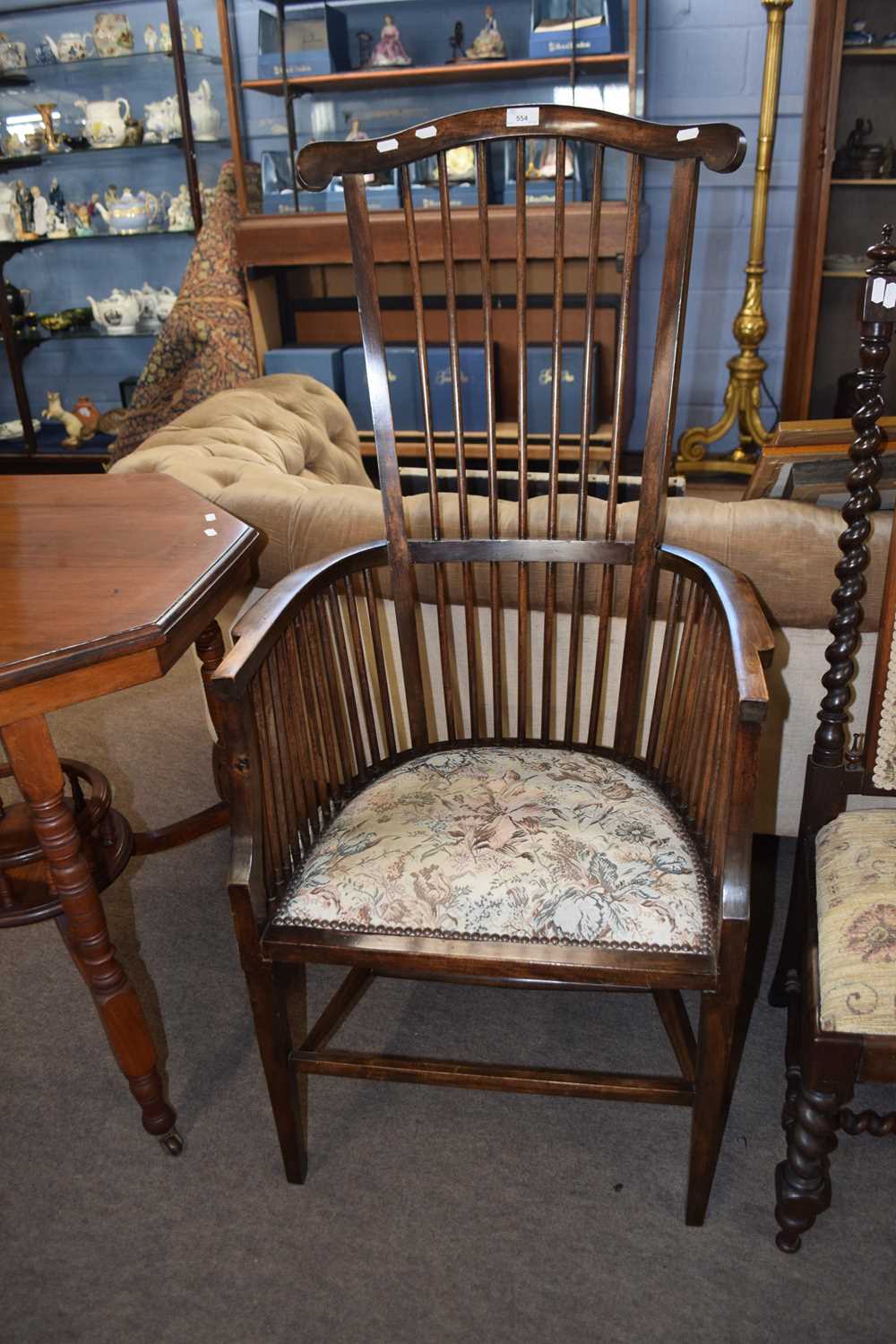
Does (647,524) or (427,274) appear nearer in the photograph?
(647,524)

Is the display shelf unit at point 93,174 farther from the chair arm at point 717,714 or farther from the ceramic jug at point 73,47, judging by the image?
the chair arm at point 717,714

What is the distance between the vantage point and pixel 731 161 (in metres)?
1.21

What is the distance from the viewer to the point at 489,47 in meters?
3.55

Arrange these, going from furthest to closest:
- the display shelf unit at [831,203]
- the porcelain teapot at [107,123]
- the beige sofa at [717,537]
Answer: the porcelain teapot at [107,123] < the display shelf unit at [831,203] < the beige sofa at [717,537]

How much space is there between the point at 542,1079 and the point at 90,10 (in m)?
4.35

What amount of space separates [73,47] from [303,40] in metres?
0.98

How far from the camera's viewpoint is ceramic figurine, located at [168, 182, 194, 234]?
398 centimetres

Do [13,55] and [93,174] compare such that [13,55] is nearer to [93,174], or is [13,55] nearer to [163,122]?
[93,174]

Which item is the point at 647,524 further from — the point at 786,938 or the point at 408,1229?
the point at 408,1229

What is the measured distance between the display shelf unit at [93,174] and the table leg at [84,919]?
3.33 meters

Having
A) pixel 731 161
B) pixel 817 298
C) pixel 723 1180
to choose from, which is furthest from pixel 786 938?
pixel 817 298

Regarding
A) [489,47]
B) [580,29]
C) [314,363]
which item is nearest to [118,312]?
[314,363]

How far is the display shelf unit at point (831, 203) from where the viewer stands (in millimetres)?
3283

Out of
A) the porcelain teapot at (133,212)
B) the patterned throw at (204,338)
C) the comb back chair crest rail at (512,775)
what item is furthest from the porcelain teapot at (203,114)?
the comb back chair crest rail at (512,775)
